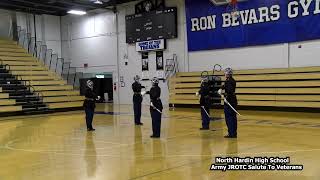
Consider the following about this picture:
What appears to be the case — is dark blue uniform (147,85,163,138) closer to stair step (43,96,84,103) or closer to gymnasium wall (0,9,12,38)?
stair step (43,96,84,103)

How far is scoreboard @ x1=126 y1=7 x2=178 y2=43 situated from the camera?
21.9 meters

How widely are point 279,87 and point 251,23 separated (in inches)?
136

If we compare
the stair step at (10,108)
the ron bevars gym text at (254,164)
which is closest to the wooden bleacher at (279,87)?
the stair step at (10,108)

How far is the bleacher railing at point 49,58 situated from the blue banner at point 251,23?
10262mm

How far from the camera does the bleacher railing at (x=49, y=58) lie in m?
26.3

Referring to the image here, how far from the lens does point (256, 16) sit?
18.6m

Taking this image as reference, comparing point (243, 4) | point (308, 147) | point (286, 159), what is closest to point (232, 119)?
Result: point (308, 147)

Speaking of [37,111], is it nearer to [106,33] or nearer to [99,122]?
[99,122]

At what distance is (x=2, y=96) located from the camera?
1930 centimetres

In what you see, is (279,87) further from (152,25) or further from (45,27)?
(45,27)

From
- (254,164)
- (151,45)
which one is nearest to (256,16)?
(151,45)

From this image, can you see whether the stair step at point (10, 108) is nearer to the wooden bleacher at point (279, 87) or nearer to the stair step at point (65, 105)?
the stair step at point (65, 105)

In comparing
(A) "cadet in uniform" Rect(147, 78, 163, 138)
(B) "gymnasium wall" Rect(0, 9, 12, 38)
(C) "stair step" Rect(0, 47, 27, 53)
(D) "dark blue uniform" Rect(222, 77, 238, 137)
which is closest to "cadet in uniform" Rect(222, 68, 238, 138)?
(D) "dark blue uniform" Rect(222, 77, 238, 137)

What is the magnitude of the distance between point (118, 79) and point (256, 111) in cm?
1054
